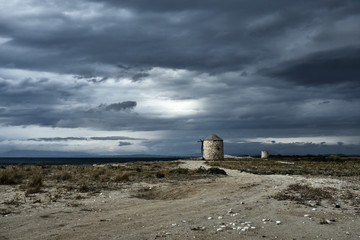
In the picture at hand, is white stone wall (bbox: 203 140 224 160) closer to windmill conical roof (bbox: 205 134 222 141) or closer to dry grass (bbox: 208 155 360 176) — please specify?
windmill conical roof (bbox: 205 134 222 141)

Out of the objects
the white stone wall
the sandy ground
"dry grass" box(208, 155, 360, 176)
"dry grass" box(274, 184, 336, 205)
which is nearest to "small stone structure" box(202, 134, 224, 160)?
the white stone wall

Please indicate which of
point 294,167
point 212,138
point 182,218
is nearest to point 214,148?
point 212,138

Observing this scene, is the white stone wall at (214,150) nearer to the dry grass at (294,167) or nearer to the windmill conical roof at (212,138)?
the windmill conical roof at (212,138)

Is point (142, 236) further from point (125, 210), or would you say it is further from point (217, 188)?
point (217, 188)

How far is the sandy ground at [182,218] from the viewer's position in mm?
9398

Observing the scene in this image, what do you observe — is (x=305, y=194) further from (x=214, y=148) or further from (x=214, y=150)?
(x=214, y=148)

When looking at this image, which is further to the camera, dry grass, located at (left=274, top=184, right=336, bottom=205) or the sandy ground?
dry grass, located at (left=274, top=184, right=336, bottom=205)

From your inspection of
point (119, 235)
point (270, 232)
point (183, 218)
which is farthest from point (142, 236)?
point (270, 232)

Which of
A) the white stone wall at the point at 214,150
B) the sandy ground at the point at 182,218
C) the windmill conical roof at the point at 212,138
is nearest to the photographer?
the sandy ground at the point at 182,218

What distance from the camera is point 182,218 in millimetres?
11219

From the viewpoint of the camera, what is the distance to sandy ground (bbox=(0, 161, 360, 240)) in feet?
30.8

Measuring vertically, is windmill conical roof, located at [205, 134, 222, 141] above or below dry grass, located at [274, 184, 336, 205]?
above

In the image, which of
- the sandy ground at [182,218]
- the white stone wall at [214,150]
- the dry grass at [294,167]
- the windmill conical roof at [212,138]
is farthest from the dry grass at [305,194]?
the windmill conical roof at [212,138]

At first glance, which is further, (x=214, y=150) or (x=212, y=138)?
(x=212, y=138)
